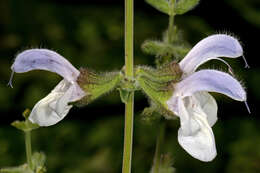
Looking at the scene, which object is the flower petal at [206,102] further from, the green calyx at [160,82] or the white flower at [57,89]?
the white flower at [57,89]

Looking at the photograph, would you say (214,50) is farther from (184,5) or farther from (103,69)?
(103,69)

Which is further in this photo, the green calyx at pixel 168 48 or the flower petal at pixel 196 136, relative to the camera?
the green calyx at pixel 168 48

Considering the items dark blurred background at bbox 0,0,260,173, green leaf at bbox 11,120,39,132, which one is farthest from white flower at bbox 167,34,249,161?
dark blurred background at bbox 0,0,260,173

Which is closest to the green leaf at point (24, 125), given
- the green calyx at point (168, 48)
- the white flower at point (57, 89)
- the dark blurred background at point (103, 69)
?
the white flower at point (57, 89)

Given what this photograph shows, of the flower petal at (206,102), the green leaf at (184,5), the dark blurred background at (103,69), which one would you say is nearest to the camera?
the flower petal at (206,102)

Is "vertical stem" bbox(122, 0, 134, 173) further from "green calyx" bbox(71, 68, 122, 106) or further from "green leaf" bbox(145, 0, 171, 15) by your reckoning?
"green leaf" bbox(145, 0, 171, 15)

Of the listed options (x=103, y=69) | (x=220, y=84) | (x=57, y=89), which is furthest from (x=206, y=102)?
(x=103, y=69)
